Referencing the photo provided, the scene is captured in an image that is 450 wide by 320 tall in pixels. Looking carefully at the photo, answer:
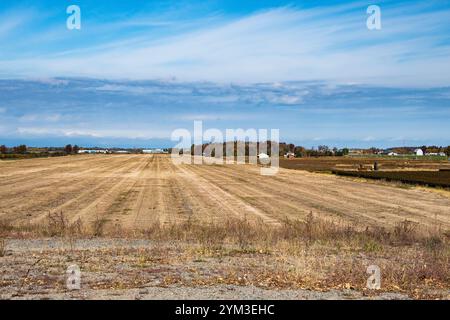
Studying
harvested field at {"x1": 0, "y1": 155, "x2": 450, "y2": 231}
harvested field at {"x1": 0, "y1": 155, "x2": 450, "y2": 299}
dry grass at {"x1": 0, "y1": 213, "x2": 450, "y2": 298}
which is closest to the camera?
harvested field at {"x1": 0, "y1": 155, "x2": 450, "y2": 299}

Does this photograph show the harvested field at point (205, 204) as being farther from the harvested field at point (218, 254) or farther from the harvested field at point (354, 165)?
the harvested field at point (354, 165)

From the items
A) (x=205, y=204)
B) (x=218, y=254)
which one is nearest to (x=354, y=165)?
(x=205, y=204)

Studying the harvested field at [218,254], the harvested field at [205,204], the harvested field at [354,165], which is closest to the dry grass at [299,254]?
the harvested field at [218,254]

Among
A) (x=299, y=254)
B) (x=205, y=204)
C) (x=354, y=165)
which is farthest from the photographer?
(x=354, y=165)

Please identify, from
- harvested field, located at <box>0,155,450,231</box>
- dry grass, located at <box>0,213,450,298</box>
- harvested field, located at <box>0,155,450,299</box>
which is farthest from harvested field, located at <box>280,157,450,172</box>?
dry grass, located at <box>0,213,450,298</box>

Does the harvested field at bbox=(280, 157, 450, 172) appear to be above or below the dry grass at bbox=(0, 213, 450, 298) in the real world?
below

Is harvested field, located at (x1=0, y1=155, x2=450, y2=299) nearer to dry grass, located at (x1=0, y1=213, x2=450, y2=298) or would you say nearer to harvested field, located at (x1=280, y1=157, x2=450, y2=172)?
dry grass, located at (x1=0, y1=213, x2=450, y2=298)

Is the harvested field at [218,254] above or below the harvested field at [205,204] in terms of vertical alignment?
above

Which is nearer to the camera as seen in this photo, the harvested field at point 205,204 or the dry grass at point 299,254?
the dry grass at point 299,254

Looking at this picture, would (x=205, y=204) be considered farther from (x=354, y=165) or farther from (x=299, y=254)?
(x=354, y=165)

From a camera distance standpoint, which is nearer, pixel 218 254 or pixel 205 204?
pixel 218 254

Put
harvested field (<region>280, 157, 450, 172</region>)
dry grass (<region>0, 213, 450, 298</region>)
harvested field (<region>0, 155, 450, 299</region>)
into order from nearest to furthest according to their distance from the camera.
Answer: harvested field (<region>0, 155, 450, 299</region>) < dry grass (<region>0, 213, 450, 298</region>) < harvested field (<region>280, 157, 450, 172</region>)

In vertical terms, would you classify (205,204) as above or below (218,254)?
below
